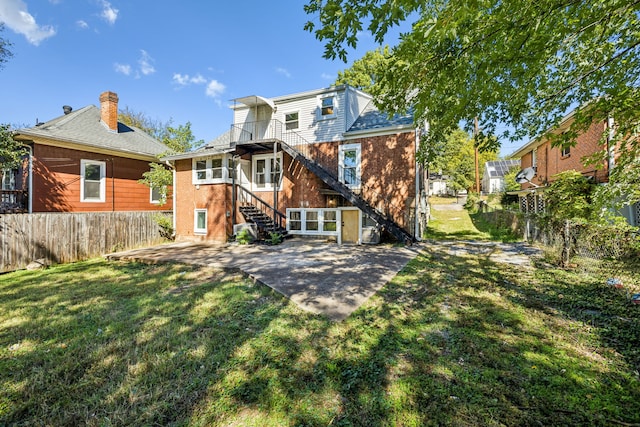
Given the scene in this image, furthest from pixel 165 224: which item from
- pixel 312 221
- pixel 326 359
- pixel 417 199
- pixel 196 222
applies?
pixel 326 359

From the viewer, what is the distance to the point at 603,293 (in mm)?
5012

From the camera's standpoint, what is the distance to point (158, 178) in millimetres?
14352

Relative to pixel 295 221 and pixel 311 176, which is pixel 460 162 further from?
pixel 295 221

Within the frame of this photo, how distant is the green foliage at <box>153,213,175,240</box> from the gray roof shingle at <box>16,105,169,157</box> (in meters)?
3.83

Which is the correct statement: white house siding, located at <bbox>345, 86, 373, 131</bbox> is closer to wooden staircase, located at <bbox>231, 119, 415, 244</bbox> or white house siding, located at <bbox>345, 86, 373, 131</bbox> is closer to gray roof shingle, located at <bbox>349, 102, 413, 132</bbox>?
gray roof shingle, located at <bbox>349, 102, 413, 132</bbox>

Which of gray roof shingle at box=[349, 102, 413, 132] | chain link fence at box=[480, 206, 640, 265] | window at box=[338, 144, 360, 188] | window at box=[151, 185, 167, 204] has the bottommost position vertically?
chain link fence at box=[480, 206, 640, 265]

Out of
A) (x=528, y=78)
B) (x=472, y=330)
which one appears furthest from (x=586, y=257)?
(x=472, y=330)

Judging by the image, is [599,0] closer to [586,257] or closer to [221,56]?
[586,257]

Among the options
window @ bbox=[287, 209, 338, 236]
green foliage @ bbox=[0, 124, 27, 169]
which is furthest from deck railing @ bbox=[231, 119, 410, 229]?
green foliage @ bbox=[0, 124, 27, 169]

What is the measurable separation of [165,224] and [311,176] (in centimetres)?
750

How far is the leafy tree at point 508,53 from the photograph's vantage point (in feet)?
11.5

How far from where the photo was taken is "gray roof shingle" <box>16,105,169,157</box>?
11.5 metres

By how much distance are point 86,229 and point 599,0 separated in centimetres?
1479

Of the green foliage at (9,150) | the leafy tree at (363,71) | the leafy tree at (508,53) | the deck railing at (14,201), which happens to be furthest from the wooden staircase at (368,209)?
the leafy tree at (363,71)
